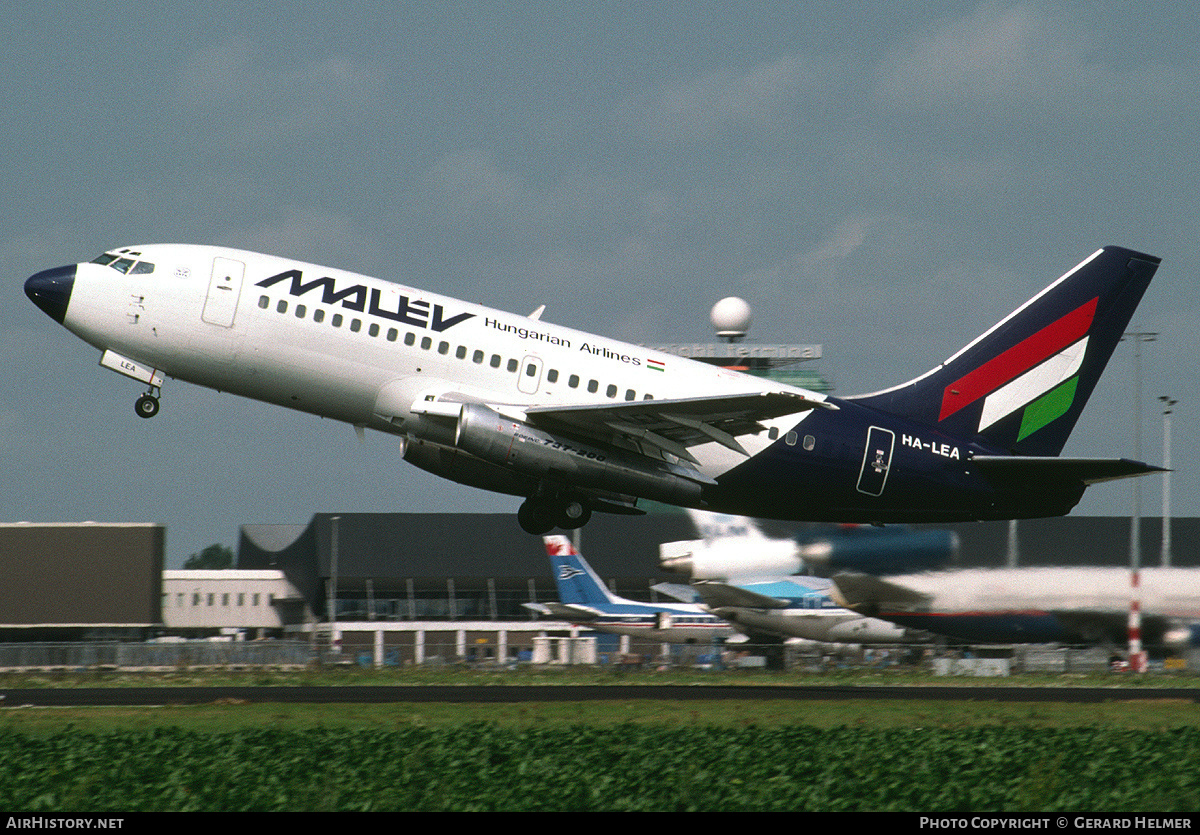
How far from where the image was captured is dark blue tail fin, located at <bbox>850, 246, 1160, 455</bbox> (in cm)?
3466

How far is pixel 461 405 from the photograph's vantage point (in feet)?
96.6

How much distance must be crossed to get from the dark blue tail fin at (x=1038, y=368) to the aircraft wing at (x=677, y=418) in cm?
530

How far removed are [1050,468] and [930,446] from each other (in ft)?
9.70

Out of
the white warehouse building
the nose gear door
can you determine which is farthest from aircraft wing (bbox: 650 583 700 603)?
the white warehouse building

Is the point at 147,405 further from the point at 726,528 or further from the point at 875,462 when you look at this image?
the point at 726,528

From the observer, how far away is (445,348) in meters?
30.3

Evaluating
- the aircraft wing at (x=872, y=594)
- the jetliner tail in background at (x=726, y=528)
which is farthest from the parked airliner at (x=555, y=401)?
the jetliner tail in background at (x=726, y=528)

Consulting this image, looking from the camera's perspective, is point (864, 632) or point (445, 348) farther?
point (864, 632)

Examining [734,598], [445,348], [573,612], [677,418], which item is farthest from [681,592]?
[445,348]

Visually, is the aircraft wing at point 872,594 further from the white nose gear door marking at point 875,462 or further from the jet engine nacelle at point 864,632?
the white nose gear door marking at point 875,462

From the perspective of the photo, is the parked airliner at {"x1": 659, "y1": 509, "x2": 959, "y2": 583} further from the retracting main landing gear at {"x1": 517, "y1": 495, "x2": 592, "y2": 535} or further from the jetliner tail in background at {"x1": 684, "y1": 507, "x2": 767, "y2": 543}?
the retracting main landing gear at {"x1": 517, "y1": 495, "x2": 592, "y2": 535}

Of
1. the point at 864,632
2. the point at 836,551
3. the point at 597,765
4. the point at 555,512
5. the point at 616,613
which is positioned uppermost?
the point at 555,512

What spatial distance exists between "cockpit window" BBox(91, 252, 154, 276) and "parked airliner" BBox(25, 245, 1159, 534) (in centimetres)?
3
